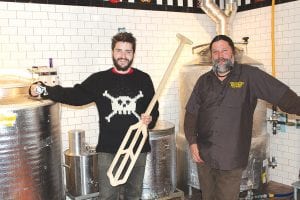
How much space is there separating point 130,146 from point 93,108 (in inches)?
59.0

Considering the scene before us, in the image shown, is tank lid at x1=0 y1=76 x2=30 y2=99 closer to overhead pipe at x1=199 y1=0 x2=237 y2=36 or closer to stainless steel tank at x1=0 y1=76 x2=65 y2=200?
stainless steel tank at x1=0 y1=76 x2=65 y2=200

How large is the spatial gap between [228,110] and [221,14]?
6.42 feet

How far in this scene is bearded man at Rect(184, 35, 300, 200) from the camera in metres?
2.59

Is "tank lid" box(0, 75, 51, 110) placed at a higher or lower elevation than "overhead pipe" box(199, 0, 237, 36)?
lower

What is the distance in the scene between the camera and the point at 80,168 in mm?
3424

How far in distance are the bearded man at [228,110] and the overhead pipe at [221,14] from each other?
1.60m

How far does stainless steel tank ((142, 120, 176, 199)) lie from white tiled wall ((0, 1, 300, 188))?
76 centimetres

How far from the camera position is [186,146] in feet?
13.1

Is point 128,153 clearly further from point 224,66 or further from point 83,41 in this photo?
point 83,41

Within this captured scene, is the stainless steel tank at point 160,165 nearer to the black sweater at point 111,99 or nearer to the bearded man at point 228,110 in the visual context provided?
the bearded man at point 228,110

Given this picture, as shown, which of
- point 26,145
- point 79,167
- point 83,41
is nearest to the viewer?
point 26,145

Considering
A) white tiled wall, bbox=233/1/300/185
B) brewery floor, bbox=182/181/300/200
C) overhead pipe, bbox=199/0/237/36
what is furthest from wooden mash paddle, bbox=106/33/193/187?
white tiled wall, bbox=233/1/300/185

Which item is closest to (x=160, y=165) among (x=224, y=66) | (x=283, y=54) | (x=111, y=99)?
(x=111, y=99)

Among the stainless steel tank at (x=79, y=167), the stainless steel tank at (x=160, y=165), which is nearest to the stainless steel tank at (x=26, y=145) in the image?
the stainless steel tank at (x=79, y=167)
